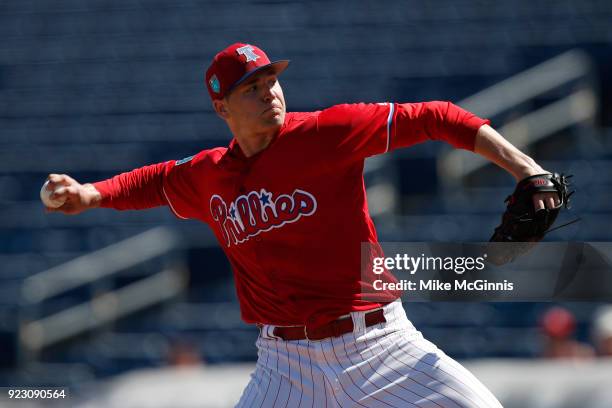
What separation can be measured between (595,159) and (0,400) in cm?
562

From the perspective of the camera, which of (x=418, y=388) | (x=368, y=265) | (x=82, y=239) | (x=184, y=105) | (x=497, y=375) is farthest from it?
(x=184, y=105)

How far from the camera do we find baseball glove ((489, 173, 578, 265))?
2.88 metres

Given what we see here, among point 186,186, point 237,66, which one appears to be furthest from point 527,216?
point 186,186

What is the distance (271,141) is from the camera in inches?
132

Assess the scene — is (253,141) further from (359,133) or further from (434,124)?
(434,124)

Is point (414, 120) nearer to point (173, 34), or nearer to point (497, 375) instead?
point (497, 375)

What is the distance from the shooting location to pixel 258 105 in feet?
10.9

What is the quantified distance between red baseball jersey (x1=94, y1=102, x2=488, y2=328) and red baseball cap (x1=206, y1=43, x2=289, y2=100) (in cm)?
21

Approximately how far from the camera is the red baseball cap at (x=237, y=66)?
3328mm

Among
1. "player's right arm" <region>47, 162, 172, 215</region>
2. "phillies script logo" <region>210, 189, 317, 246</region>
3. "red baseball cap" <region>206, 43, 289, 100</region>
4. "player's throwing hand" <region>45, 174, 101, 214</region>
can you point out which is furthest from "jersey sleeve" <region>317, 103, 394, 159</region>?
"player's throwing hand" <region>45, 174, 101, 214</region>

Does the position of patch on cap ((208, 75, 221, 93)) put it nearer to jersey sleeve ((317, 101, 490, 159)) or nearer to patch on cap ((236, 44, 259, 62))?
patch on cap ((236, 44, 259, 62))

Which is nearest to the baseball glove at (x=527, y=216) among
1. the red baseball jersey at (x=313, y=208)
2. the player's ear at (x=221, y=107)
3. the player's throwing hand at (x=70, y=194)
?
the red baseball jersey at (x=313, y=208)

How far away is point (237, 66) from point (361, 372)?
112 centimetres

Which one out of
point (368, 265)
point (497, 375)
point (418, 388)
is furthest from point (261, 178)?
point (497, 375)
